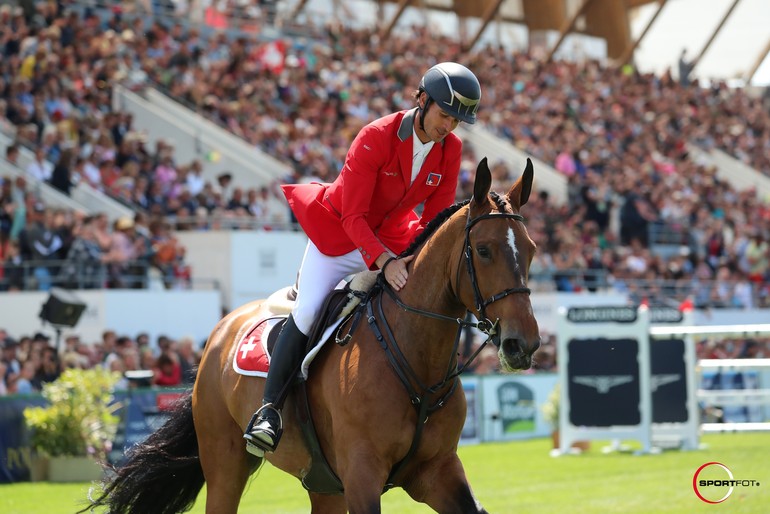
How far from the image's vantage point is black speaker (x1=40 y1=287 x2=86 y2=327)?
14.8 m

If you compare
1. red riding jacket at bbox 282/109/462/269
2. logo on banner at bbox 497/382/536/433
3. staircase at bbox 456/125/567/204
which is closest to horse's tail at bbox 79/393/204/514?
red riding jacket at bbox 282/109/462/269

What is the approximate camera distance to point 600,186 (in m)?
29.1

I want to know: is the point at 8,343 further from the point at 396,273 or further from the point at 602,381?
the point at 396,273

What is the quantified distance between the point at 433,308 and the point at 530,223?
65.2ft

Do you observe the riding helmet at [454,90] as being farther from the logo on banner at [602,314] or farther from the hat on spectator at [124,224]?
the hat on spectator at [124,224]

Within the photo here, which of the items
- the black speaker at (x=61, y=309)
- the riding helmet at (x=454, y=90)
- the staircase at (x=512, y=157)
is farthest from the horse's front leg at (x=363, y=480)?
the staircase at (x=512, y=157)

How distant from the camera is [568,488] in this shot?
458 inches

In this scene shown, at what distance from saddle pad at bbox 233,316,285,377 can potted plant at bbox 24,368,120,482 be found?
7.13 metres

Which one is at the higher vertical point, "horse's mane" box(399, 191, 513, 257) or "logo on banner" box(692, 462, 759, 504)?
"horse's mane" box(399, 191, 513, 257)

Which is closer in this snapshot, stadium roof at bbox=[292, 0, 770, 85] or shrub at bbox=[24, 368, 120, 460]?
shrub at bbox=[24, 368, 120, 460]

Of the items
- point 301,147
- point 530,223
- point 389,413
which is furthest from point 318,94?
point 389,413

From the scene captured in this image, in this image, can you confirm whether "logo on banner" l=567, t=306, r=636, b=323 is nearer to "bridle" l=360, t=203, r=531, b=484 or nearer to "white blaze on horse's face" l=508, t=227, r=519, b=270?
"bridle" l=360, t=203, r=531, b=484

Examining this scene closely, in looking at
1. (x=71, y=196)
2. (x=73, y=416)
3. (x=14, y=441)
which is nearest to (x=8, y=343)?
(x=14, y=441)

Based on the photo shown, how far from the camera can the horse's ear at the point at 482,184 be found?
5520 mm
